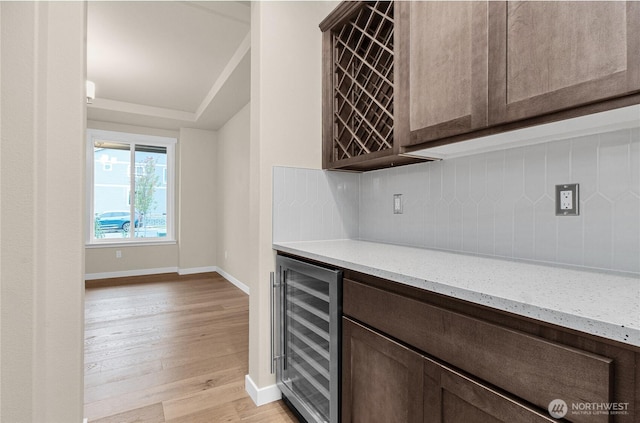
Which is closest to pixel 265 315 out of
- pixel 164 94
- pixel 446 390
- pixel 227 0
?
pixel 446 390

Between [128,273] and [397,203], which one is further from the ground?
[397,203]

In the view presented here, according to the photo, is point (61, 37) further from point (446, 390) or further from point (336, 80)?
point (446, 390)

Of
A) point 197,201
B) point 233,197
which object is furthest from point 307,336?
point 197,201

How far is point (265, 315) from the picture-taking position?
6.04ft

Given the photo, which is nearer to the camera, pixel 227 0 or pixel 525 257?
pixel 525 257

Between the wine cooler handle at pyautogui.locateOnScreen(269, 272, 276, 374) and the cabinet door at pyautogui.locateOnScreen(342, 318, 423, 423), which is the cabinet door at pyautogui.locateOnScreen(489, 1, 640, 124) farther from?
the wine cooler handle at pyautogui.locateOnScreen(269, 272, 276, 374)

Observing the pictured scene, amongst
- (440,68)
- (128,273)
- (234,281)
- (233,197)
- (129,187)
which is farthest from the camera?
(129,187)

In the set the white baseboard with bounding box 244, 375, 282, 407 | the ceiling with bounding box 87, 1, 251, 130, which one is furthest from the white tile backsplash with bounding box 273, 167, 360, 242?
the ceiling with bounding box 87, 1, 251, 130

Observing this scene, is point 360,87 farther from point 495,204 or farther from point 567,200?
point 567,200

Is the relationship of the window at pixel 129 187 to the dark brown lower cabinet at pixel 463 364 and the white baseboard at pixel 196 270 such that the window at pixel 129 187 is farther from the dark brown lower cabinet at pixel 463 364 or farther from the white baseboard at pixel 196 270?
the dark brown lower cabinet at pixel 463 364

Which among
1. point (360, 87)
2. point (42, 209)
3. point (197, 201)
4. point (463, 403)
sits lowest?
point (463, 403)

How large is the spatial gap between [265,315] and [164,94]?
3.79m

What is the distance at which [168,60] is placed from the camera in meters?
3.31

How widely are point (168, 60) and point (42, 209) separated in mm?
2895
